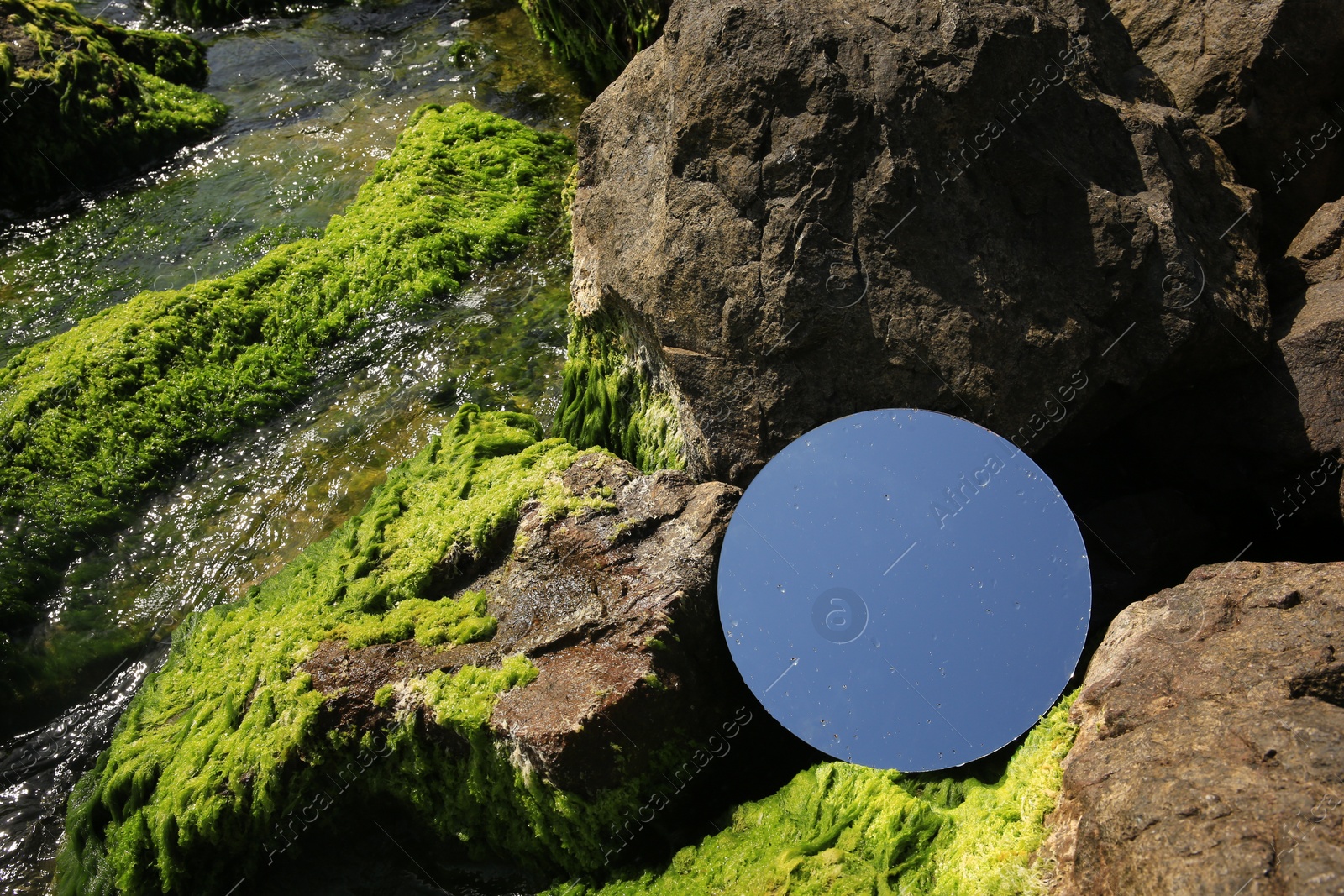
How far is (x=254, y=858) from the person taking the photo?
3797 mm

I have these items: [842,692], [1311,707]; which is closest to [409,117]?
[842,692]

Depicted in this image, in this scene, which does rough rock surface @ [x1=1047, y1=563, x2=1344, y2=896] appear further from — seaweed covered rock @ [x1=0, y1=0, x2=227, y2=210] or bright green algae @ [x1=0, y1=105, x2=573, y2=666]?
seaweed covered rock @ [x1=0, y1=0, x2=227, y2=210]

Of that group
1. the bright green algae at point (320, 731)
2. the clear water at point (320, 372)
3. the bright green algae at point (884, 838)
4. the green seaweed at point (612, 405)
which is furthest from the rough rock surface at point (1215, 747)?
the clear water at point (320, 372)

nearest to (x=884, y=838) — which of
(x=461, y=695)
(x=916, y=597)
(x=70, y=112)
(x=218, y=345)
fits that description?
(x=916, y=597)

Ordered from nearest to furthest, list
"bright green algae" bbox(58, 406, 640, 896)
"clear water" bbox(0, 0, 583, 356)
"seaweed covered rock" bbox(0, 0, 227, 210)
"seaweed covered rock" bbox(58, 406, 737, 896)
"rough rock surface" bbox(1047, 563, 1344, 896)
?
"rough rock surface" bbox(1047, 563, 1344, 896) < "seaweed covered rock" bbox(58, 406, 737, 896) < "bright green algae" bbox(58, 406, 640, 896) < "clear water" bbox(0, 0, 583, 356) < "seaweed covered rock" bbox(0, 0, 227, 210)

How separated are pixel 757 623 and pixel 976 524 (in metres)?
0.85

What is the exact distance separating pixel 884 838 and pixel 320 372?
465 cm

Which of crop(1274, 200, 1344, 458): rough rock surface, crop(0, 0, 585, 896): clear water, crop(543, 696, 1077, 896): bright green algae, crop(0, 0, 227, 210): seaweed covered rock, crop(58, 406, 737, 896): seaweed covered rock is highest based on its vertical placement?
crop(0, 0, 227, 210): seaweed covered rock

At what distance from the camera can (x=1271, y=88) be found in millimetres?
→ 4551

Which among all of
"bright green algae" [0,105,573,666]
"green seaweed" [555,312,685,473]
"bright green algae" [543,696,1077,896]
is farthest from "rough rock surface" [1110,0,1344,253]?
"bright green algae" [0,105,573,666]

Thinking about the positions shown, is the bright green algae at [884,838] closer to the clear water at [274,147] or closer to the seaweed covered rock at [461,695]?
the seaweed covered rock at [461,695]

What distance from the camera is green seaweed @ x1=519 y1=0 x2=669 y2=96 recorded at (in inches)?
292

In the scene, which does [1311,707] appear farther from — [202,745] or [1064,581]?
[202,745]

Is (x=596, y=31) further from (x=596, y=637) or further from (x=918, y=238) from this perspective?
(x=596, y=637)
